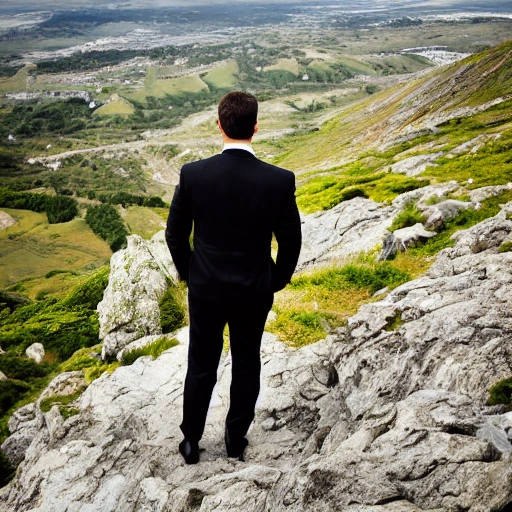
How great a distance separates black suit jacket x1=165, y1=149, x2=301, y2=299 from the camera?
5.05 meters

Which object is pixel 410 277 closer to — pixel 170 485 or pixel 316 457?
pixel 316 457

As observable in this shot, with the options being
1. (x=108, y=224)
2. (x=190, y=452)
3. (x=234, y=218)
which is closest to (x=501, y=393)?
(x=234, y=218)

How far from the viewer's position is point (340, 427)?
6.41 metres

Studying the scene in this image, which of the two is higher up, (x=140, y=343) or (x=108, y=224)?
(x=140, y=343)

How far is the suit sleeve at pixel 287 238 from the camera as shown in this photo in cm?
526

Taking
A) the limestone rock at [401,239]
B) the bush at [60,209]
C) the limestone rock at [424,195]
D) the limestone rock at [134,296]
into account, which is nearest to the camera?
the limestone rock at [134,296]

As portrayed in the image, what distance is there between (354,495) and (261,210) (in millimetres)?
3186

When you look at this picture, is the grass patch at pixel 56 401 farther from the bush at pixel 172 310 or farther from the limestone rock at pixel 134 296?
the bush at pixel 172 310

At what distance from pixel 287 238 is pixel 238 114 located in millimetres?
1614

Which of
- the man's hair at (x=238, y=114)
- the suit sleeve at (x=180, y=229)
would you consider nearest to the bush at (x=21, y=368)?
the suit sleeve at (x=180, y=229)

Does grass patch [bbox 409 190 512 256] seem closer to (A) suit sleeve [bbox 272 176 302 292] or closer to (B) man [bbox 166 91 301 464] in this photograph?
(A) suit sleeve [bbox 272 176 302 292]

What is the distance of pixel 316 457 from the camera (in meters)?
5.33

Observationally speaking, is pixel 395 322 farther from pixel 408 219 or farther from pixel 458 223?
pixel 408 219

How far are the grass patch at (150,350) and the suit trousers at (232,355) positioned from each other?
158 inches
